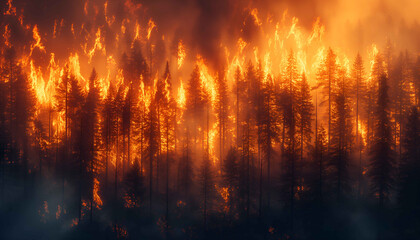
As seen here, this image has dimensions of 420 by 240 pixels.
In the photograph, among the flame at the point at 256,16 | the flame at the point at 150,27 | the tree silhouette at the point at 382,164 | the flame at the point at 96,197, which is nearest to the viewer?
the tree silhouette at the point at 382,164

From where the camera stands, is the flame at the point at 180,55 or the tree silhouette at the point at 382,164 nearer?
the tree silhouette at the point at 382,164

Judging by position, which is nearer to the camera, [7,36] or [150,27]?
[7,36]

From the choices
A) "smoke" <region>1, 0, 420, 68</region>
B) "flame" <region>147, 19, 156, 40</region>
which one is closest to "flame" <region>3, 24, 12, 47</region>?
"smoke" <region>1, 0, 420, 68</region>

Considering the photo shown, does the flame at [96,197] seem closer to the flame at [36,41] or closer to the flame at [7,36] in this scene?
the flame at [36,41]

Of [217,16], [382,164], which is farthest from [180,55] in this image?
[382,164]

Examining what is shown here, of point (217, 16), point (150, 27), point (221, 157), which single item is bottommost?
point (221, 157)

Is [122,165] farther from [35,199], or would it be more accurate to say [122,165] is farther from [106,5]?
[106,5]

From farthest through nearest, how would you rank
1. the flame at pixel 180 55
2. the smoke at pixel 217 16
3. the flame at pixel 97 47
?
the flame at pixel 97 47, the smoke at pixel 217 16, the flame at pixel 180 55

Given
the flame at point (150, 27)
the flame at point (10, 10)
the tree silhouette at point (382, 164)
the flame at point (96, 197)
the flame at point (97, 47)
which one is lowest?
the flame at point (96, 197)

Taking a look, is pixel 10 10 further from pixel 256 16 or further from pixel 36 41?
pixel 256 16

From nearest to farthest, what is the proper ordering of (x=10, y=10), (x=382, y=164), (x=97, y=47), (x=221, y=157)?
(x=382, y=164)
(x=221, y=157)
(x=97, y=47)
(x=10, y=10)

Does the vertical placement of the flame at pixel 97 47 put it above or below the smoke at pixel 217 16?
below

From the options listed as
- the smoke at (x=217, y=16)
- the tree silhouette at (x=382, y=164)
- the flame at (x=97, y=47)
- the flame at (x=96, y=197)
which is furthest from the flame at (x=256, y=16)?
the flame at (x=96, y=197)

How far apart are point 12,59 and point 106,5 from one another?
202 feet
